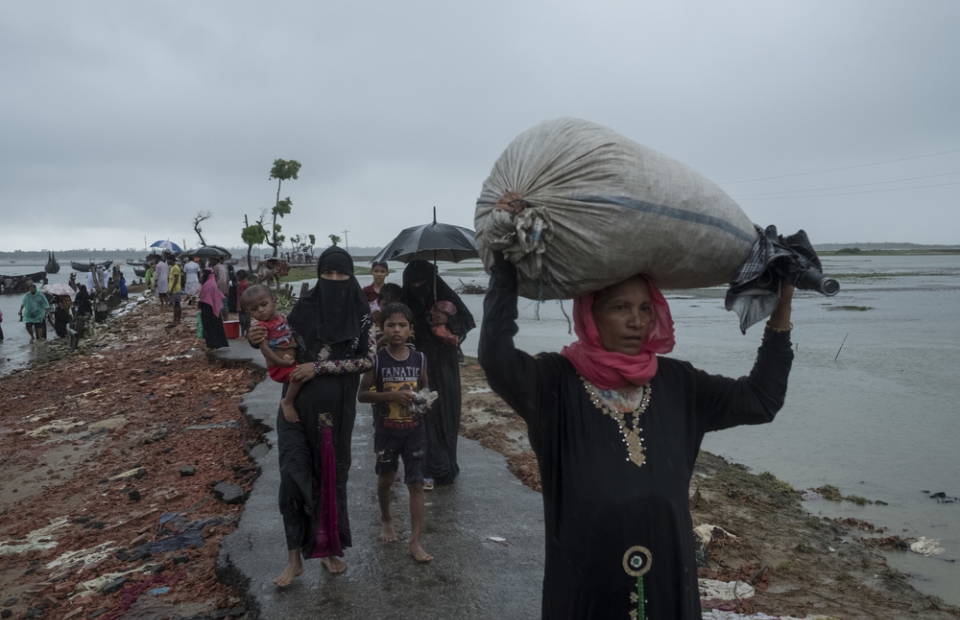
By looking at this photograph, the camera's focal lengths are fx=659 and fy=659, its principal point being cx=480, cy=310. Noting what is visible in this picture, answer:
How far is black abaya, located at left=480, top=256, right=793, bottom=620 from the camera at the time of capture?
176cm

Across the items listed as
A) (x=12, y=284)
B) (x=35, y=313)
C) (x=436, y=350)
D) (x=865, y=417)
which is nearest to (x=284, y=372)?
(x=436, y=350)

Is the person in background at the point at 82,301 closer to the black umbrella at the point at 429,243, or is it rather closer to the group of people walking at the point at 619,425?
the black umbrella at the point at 429,243

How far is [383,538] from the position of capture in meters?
3.96

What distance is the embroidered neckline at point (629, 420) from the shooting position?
1803mm

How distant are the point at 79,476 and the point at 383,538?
13.9 ft

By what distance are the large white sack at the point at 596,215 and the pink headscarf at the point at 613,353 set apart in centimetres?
10

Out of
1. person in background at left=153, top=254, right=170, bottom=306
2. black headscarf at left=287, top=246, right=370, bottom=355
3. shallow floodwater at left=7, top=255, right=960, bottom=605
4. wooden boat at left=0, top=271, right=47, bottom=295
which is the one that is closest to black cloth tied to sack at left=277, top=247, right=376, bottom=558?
black headscarf at left=287, top=246, right=370, bottom=355

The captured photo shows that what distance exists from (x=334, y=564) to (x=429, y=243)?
7.51 feet

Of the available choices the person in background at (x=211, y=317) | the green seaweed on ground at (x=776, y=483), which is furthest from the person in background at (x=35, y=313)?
the green seaweed on ground at (x=776, y=483)

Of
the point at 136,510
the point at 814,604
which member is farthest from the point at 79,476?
the point at 814,604

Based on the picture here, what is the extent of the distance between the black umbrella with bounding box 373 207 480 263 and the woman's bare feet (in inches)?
84.5

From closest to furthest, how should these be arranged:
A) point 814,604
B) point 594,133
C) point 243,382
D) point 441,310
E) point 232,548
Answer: point 594,133
point 814,604
point 232,548
point 441,310
point 243,382

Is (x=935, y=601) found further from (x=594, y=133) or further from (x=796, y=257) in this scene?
(x=594, y=133)

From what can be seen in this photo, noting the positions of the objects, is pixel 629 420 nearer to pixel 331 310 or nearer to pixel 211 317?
pixel 331 310
